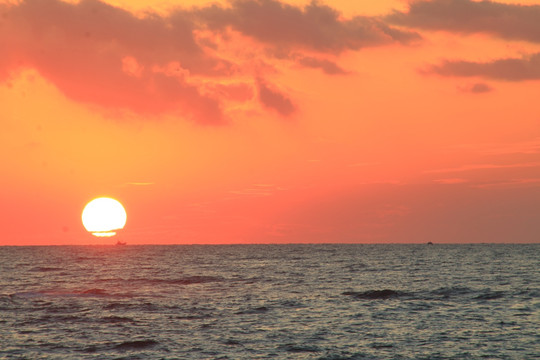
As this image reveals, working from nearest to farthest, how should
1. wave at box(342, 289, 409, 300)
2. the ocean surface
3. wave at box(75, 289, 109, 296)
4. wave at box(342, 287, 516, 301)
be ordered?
the ocean surface → wave at box(342, 287, 516, 301) → wave at box(342, 289, 409, 300) → wave at box(75, 289, 109, 296)

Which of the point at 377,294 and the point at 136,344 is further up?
the point at 136,344

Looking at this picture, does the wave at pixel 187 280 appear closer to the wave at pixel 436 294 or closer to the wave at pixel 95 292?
the wave at pixel 95 292

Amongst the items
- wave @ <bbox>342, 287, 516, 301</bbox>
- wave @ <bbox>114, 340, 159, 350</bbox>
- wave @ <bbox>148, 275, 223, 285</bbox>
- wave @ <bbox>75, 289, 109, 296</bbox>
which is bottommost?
wave @ <bbox>342, 287, 516, 301</bbox>

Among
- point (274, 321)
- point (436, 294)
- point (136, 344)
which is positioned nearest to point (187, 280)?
point (436, 294)

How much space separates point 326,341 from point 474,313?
17768 millimetres

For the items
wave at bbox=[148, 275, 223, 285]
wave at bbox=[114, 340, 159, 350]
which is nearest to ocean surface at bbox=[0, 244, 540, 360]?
wave at bbox=[114, 340, 159, 350]

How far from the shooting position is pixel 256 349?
37.4 m

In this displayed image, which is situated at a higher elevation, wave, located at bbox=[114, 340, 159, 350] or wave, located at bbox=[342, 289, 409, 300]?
wave, located at bbox=[114, 340, 159, 350]

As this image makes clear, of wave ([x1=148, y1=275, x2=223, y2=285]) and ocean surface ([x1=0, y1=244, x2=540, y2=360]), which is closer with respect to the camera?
ocean surface ([x1=0, y1=244, x2=540, y2=360])

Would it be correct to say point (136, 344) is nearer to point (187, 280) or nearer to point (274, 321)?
point (274, 321)

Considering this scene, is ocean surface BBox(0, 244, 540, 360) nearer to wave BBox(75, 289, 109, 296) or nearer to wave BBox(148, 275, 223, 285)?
wave BBox(75, 289, 109, 296)

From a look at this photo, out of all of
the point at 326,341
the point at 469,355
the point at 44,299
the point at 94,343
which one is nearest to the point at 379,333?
the point at 326,341

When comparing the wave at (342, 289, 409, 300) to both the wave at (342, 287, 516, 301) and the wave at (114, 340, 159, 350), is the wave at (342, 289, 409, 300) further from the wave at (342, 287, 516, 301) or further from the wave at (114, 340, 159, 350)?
the wave at (114, 340, 159, 350)

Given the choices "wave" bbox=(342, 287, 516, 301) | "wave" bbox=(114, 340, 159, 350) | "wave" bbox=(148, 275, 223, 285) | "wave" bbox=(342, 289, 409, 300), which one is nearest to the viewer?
"wave" bbox=(114, 340, 159, 350)
